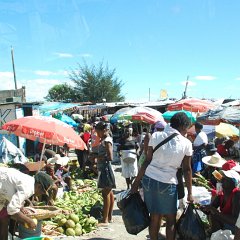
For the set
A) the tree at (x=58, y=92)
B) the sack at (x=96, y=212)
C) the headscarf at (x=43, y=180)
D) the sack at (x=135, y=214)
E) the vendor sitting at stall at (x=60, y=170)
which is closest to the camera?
the sack at (x=135, y=214)

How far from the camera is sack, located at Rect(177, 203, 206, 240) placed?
14.8ft

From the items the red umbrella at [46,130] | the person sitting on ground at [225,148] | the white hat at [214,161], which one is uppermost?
the red umbrella at [46,130]

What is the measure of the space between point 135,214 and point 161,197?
0.47 m

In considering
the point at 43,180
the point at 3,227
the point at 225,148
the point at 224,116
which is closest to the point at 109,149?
the point at 43,180

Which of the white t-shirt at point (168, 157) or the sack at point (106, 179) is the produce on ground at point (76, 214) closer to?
the sack at point (106, 179)

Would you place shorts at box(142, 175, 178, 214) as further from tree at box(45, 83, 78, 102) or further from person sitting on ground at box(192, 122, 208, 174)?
tree at box(45, 83, 78, 102)

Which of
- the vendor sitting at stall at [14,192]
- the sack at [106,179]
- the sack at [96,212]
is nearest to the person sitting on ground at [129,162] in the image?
the sack at [96,212]

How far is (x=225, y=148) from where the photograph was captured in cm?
1056

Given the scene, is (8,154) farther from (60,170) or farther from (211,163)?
(211,163)

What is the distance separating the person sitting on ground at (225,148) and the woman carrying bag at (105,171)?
209 inches

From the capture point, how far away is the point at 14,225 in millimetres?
4738

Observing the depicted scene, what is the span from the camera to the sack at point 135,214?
4.63 m

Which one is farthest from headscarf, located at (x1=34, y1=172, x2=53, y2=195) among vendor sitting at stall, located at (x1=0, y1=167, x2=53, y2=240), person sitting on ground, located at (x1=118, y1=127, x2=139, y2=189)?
person sitting on ground, located at (x1=118, y1=127, x2=139, y2=189)

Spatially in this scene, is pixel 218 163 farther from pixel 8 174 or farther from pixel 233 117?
pixel 8 174
